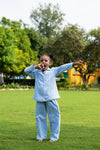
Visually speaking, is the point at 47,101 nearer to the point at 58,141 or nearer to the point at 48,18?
the point at 58,141

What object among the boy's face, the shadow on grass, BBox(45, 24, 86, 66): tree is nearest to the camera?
the shadow on grass

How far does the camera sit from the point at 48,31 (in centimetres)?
5356

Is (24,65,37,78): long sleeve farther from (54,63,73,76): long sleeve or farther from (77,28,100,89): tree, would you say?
(77,28,100,89): tree

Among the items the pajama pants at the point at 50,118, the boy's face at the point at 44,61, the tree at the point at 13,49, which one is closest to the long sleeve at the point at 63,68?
the boy's face at the point at 44,61

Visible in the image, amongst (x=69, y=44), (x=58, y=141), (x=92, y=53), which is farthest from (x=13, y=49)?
(x=58, y=141)

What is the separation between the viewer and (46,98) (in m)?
6.10

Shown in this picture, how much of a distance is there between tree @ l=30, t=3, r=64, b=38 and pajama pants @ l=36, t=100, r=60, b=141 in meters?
47.4

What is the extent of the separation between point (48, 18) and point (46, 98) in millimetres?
48194

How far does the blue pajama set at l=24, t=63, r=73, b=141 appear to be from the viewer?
→ 242 inches

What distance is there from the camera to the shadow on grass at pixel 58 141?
5621 millimetres

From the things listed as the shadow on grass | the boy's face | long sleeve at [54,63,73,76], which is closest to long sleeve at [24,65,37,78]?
the boy's face

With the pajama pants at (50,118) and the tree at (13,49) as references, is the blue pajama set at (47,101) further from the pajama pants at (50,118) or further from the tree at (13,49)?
the tree at (13,49)

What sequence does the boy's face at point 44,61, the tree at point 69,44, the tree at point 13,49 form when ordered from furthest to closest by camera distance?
the tree at point 13,49 < the tree at point 69,44 < the boy's face at point 44,61

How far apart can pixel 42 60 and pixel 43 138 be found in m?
1.60
